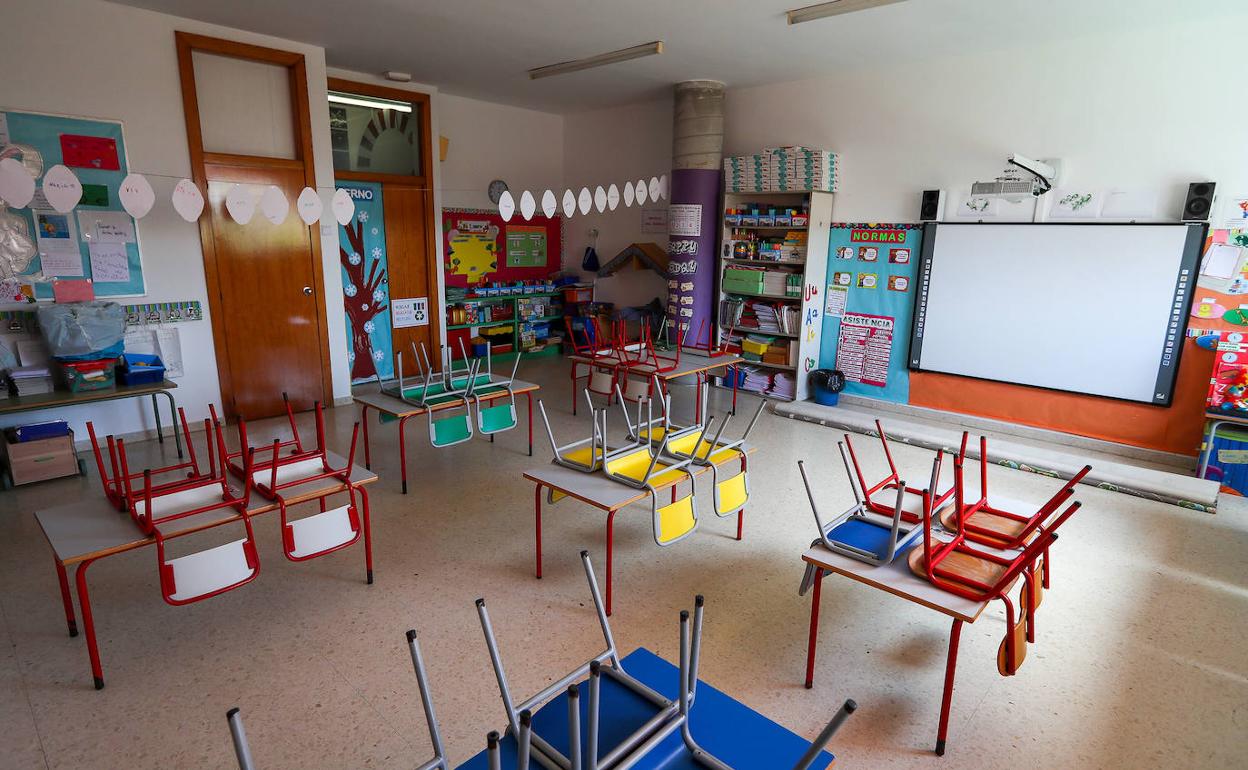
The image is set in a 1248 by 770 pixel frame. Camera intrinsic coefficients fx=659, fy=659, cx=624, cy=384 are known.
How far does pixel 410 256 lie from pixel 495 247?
4.39 feet

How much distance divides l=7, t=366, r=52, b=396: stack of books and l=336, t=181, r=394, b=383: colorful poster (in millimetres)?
2426

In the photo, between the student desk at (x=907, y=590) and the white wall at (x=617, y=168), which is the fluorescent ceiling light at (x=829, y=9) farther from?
the student desk at (x=907, y=590)

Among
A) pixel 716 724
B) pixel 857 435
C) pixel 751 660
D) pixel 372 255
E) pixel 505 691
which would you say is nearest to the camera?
pixel 505 691

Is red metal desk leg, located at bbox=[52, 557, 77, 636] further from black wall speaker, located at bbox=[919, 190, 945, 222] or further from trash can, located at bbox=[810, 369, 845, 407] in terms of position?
black wall speaker, located at bbox=[919, 190, 945, 222]

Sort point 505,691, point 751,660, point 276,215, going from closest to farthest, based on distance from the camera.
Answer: point 505,691
point 751,660
point 276,215

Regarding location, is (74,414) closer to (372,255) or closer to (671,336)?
(372,255)

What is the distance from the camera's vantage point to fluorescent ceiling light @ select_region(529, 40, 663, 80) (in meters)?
5.27

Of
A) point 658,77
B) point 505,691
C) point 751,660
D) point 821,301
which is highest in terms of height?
point 658,77

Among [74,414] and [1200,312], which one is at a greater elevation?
[1200,312]

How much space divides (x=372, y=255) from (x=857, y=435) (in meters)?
5.12

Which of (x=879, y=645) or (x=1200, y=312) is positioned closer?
(x=879, y=645)

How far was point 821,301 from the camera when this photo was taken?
6613 millimetres

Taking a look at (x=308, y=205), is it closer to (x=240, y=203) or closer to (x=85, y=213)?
(x=240, y=203)

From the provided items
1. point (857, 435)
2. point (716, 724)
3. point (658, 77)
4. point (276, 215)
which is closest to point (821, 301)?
point (857, 435)
